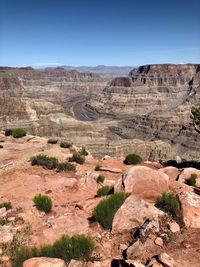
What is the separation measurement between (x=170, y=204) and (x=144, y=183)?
8.78ft

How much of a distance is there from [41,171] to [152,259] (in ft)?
48.9

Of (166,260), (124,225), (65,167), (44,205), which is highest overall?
(166,260)

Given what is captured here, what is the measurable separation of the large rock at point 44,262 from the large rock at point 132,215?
2.56 metres

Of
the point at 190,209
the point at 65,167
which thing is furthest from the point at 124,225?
the point at 65,167

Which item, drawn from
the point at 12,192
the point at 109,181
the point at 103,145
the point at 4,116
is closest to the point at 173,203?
the point at 109,181

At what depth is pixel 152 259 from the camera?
344 inches

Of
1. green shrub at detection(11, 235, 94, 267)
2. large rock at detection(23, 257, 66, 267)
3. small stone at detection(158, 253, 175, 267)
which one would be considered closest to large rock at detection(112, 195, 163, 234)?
green shrub at detection(11, 235, 94, 267)

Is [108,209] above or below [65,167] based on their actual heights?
above

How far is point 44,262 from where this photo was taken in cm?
899

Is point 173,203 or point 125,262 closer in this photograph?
point 125,262

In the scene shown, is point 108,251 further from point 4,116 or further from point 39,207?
point 4,116

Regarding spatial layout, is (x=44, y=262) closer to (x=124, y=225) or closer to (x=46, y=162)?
(x=124, y=225)

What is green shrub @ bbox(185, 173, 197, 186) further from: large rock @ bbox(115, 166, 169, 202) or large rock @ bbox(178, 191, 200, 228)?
large rock @ bbox(178, 191, 200, 228)

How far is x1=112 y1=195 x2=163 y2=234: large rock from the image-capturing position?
11.2 m
